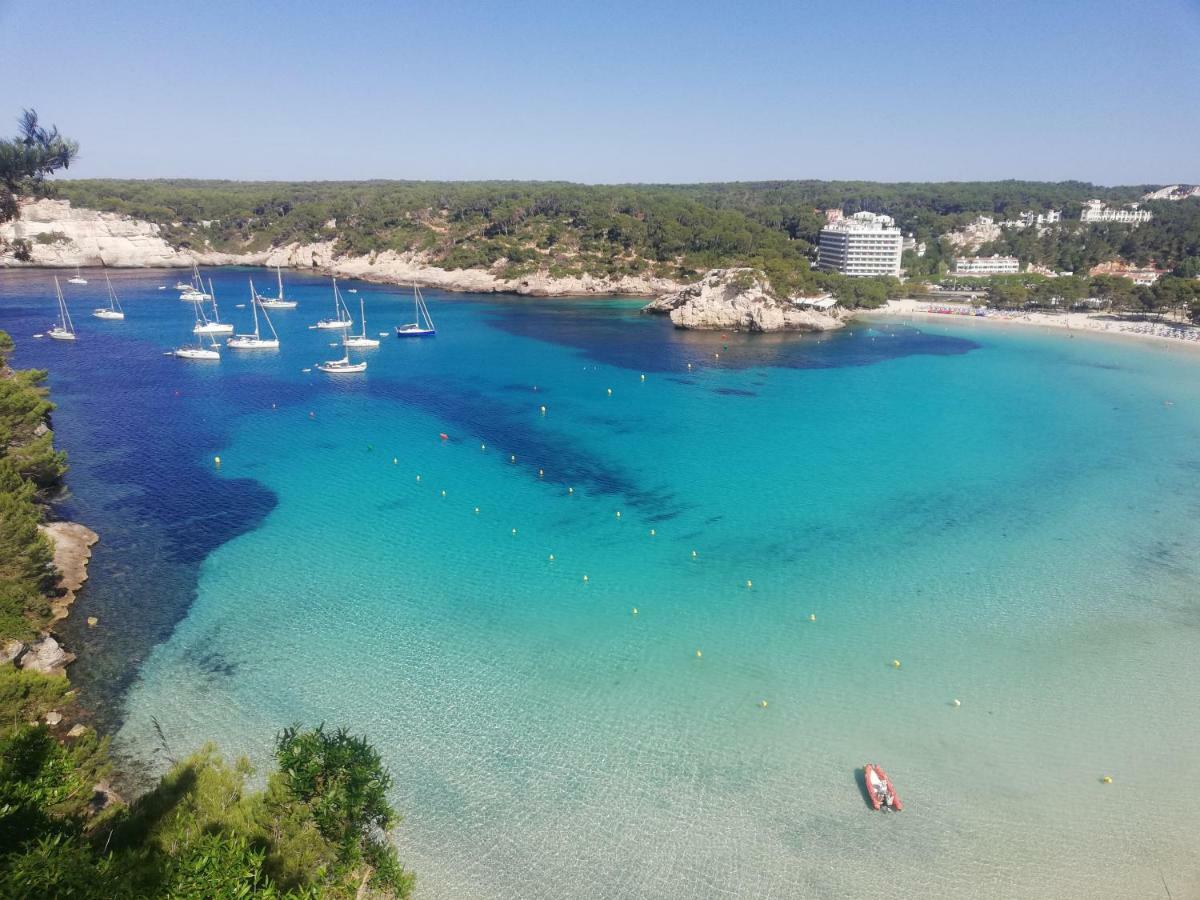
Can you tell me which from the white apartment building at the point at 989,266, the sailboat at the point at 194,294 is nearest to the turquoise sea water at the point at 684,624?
the sailboat at the point at 194,294

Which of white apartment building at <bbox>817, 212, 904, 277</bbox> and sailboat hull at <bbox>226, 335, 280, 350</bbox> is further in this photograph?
white apartment building at <bbox>817, 212, 904, 277</bbox>

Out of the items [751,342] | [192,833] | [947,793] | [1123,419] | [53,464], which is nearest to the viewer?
[192,833]

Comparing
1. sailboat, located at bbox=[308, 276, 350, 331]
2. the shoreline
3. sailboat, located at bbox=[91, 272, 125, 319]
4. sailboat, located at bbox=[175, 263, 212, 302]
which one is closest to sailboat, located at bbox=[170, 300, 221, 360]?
sailboat, located at bbox=[308, 276, 350, 331]

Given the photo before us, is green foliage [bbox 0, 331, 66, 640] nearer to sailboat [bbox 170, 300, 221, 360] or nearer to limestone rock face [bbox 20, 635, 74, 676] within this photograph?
limestone rock face [bbox 20, 635, 74, 676]

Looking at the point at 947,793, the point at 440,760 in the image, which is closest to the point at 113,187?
the point at 440,760

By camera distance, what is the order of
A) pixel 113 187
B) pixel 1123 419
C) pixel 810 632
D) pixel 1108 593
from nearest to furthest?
pixel 810 632, pixel 1108 593, pixel 1123 419, pixel 113 187

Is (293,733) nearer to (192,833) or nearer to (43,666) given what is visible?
(192,833)

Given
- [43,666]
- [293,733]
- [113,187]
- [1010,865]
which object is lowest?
[1010,865]
